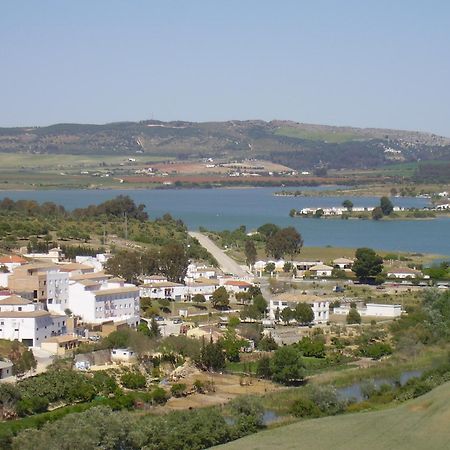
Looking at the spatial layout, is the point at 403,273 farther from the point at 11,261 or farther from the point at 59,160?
the point at 59,160

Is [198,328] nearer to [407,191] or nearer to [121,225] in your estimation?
[121,225]

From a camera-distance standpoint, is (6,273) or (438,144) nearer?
(6,273)

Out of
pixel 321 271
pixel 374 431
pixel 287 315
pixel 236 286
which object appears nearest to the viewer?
pixel 374 431

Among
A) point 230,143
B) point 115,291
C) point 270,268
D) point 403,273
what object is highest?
point 115,291

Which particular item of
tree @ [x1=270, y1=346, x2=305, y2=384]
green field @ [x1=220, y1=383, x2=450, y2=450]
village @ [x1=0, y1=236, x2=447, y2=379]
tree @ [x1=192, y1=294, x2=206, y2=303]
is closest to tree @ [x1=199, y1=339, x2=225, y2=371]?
tree @ [x1=270, y1=346, x2=305, y2=384]


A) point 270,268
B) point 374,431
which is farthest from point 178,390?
point 270,268

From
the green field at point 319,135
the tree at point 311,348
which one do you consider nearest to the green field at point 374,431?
the tree at point 311,348

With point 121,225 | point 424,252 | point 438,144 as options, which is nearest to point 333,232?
point 424,252

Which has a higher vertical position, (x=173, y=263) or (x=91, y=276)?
(x=91, y=276)
